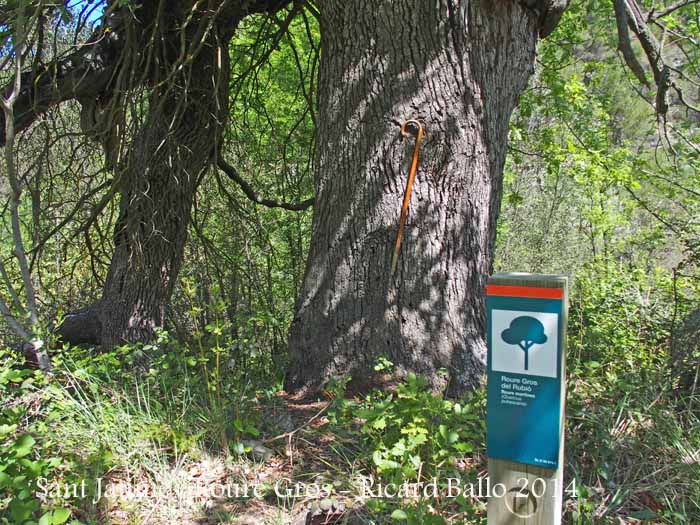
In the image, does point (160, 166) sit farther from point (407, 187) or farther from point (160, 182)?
point (407, 187)

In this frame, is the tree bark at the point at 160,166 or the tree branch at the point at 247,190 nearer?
the tree bark at the point at 160,166

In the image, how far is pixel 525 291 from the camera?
2.03 meters

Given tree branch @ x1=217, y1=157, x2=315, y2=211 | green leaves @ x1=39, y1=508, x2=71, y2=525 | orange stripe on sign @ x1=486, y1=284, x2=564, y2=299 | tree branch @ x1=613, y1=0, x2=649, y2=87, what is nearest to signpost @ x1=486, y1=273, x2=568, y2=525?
orange stripe on sign @ x1=486, y1=284, x2=564, y2=299

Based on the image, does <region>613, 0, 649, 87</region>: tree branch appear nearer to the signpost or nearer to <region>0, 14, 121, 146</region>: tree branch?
the signpost

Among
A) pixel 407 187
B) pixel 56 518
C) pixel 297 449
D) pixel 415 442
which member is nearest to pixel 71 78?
pixel 407 187

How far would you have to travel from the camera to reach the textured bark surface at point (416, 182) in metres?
3.43

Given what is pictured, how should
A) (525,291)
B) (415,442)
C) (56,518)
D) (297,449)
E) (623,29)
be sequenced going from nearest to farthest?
1. (525,291)
2. (56,518)
3. (415,442)
4. (297,449)
5. (623,29)

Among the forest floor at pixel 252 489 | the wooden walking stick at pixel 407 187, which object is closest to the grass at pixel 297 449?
the forest floor at pixel 252 489

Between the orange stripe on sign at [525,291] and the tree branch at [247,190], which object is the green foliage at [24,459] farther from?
the tree branch at [247,190]

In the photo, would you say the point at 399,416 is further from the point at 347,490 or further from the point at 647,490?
the point at 647,490

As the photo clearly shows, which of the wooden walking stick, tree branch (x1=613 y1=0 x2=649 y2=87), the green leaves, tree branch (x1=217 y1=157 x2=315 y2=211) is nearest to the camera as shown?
the green leaves

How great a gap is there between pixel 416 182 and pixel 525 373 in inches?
65.1

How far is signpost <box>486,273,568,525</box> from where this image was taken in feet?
6.55

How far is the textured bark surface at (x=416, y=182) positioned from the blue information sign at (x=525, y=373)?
4.40 feet
